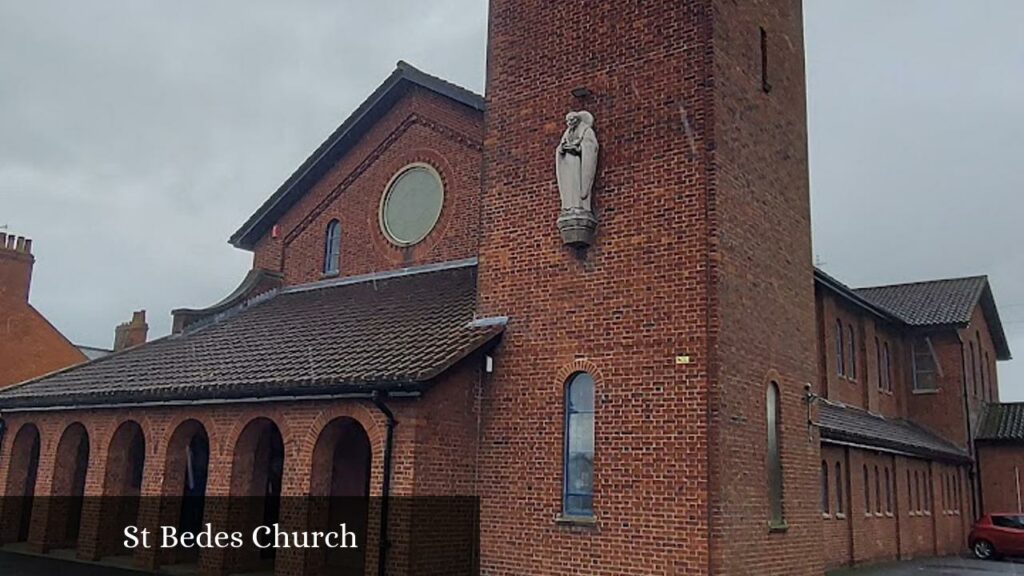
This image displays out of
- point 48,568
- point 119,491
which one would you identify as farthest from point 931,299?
point 48,568

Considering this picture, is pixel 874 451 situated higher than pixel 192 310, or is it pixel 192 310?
pixel 192 310

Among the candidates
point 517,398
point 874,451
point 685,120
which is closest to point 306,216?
point 517,398

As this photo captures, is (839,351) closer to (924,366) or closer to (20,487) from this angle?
(924,366)

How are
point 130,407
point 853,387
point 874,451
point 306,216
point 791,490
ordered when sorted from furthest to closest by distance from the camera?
point 853,387, point 874,451, point 306,216, point 130,407, point 791,490

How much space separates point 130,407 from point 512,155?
8271mm

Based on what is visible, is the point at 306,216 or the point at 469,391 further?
the point at 306,216

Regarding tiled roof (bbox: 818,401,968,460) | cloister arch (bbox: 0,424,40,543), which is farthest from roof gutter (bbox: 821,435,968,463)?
cloister arch (bbox: 0,424,40,543)

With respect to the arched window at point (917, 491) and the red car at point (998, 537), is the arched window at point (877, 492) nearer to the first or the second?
the arched window at point (917, 491)

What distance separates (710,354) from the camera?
11859 mm

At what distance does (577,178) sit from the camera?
13258 millimetres

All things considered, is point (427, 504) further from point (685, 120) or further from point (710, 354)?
point (685, 120)

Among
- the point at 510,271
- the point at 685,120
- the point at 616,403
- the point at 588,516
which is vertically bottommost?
the point at 588,516

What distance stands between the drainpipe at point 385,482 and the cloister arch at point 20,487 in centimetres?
1013

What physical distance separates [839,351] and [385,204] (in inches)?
540
